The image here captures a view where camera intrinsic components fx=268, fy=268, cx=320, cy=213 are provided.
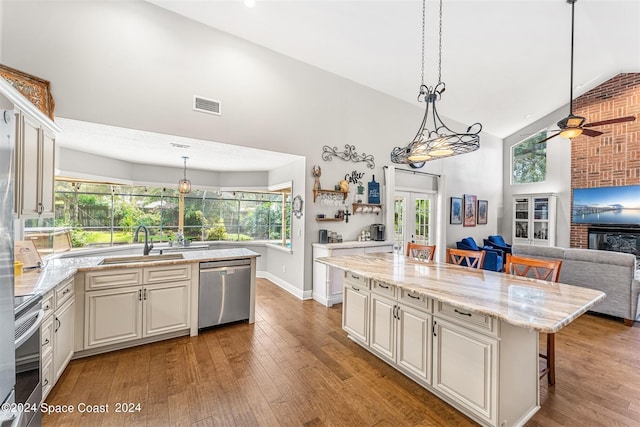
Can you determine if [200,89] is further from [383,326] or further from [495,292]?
[495,292]

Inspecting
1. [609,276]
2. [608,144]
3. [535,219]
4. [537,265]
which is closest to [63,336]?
[537,265]

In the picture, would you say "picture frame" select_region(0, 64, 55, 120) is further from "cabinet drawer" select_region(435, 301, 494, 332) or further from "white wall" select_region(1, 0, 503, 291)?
"cabinet drawer" select_region(435, 301, 494, 332)

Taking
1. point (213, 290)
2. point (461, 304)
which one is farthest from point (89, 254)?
point (461, 304)

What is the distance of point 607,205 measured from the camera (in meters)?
5.98

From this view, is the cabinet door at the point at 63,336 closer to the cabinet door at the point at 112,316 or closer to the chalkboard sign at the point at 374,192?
the cabinet door at the point at 112,316

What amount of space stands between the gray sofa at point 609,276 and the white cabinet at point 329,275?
311 centimetres

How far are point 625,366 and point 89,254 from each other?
7.64 m

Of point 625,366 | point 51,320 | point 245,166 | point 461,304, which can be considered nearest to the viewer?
point 461,304

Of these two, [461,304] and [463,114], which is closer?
[461,304]

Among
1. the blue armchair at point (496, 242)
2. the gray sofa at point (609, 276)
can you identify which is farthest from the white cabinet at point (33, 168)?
the blue armchair at point (496, 242)

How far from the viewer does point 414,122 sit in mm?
5965

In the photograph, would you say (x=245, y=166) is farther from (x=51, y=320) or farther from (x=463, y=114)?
(x=463, y=114)

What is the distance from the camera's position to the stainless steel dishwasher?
11.0 ft

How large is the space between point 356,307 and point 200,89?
11.4ft
